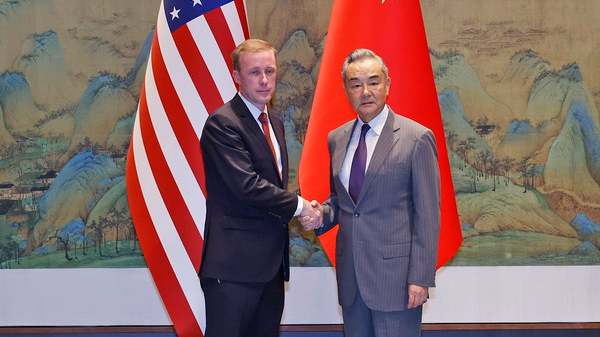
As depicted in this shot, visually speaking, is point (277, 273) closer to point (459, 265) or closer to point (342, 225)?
point (342, 225)

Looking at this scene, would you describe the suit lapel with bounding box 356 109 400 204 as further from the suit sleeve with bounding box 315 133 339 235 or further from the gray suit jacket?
the suit sleeve with bounding box 315 133 339 235

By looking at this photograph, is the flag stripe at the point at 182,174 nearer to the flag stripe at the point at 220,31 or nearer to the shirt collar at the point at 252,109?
the flag stripe at the point at 220,31

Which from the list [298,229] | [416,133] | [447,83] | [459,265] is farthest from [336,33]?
[459,265]

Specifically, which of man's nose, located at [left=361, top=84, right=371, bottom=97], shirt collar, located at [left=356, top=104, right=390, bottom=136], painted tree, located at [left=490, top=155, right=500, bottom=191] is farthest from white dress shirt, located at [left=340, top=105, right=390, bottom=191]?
painted tree, located at [left=490, top=155, right=500, bottom=191]

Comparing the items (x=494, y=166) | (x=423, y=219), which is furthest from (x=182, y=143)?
(x=494, y=166)

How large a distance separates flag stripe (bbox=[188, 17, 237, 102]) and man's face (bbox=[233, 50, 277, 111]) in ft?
1.27

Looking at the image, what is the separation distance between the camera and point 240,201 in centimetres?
230

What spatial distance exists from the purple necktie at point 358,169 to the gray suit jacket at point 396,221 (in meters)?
0.05

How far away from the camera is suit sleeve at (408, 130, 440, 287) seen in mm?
2145

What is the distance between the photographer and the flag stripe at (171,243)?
2795 millimetres

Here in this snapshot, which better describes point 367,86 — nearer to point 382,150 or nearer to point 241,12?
point 382,150

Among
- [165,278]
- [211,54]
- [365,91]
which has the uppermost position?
[211,54]

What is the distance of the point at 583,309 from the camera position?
3895 mm

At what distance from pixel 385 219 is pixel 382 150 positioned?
243mm
